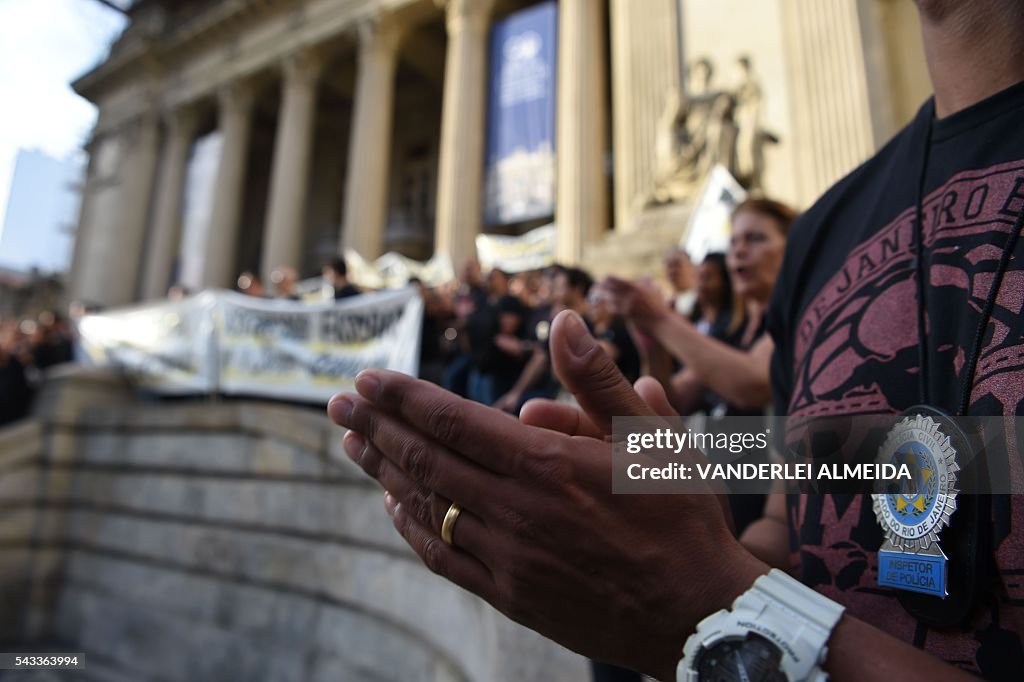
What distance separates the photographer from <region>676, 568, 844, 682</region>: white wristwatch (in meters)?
0.65

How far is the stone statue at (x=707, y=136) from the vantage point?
8.87 metres

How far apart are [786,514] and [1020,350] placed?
59 centimetres

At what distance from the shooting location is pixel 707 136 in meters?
9.09

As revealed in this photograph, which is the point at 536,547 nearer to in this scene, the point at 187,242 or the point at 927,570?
the point at 927,570

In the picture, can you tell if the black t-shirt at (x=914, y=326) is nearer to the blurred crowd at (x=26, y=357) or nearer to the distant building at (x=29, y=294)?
the blurred crowd at (x=26, y=357)

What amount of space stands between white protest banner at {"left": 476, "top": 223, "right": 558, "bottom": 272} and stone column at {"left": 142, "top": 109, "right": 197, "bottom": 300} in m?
16.4

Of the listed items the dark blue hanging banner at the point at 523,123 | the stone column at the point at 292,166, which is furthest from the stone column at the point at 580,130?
the stone column at the point at 292,166

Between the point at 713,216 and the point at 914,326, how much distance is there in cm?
670

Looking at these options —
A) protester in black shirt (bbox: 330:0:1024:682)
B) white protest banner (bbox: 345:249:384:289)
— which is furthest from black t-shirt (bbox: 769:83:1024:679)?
white protest banner (bbox: 345:249:384:289)

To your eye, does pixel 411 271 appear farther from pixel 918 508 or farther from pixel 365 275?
pixel 918 508

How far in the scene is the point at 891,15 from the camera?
28.1ft

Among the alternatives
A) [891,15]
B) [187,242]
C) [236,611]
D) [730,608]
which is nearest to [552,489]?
[730,608]

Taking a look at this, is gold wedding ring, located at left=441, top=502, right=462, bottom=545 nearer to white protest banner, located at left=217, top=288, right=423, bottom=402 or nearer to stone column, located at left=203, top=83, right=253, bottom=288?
white protest banner, located at left=217, top=288, right=423, bottom=402

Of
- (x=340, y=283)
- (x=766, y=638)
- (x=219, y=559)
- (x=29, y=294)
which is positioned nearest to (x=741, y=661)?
(x=766, y=638)
